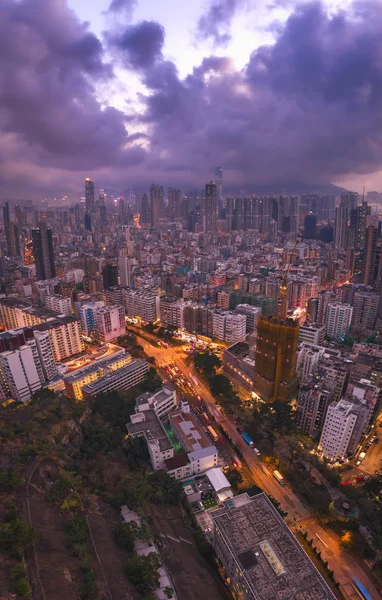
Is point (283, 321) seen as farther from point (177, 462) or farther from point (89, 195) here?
point (89, 195)

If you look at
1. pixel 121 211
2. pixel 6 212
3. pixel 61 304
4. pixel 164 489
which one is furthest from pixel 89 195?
pixel 164 489

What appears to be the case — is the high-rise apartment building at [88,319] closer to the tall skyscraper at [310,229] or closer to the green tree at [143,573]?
the green tree at [143,573]

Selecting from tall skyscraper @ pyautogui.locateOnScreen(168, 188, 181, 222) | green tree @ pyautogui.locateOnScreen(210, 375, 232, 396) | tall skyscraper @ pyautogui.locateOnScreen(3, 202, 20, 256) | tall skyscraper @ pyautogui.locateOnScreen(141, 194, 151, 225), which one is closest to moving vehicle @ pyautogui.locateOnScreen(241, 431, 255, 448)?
green tree @ pyautogui.locateOnScreen(210, 375, 232, 396)

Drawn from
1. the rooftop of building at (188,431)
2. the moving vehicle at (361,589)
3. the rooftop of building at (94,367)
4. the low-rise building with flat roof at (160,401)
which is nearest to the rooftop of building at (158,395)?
the low-rise building with flat roof at (160,401)

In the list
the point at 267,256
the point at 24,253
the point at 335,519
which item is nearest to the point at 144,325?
the point at 335,519

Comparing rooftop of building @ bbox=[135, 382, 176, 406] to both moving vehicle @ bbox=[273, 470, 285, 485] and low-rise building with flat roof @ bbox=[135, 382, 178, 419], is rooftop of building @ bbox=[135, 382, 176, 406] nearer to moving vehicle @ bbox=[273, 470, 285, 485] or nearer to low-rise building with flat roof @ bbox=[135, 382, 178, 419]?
low-rise building with flat roof @ bbox=[135, 382, 178, 419]
